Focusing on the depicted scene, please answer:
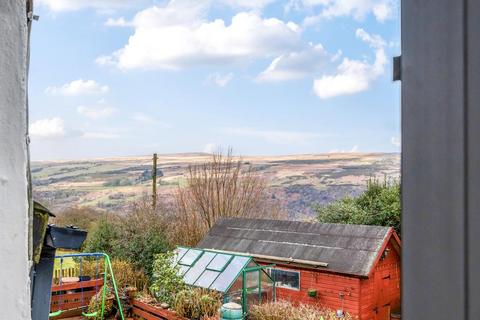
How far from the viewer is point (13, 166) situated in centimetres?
53

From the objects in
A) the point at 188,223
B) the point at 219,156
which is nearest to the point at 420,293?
the point at 188,223

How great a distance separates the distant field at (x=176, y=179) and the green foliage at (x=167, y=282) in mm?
1542

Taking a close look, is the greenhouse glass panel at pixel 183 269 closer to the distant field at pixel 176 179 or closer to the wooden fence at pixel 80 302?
the wooden fence at pixel 80 302

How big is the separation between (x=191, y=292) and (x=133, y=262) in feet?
6.23

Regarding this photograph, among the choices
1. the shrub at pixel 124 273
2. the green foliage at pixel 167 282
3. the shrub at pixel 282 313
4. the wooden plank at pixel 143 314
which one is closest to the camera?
the shrub at pixel 282 313

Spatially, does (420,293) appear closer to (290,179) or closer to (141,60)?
(141,60)

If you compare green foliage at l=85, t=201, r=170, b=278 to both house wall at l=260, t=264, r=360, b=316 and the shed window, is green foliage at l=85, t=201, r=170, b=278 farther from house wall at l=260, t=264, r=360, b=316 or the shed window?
house wall at l=260, t=264, r=360, b=316

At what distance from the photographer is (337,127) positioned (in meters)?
3.39

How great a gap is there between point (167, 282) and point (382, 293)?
306 centimetres

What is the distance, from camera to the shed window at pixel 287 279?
6.30m

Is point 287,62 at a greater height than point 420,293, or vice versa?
point 287,62

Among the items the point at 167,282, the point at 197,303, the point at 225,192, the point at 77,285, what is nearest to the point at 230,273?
the point at 197,303

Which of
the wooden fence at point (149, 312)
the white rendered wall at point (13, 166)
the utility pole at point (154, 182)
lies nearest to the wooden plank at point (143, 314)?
the wooden fence at point (149, 312)

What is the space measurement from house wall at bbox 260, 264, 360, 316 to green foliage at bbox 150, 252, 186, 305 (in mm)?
1524
